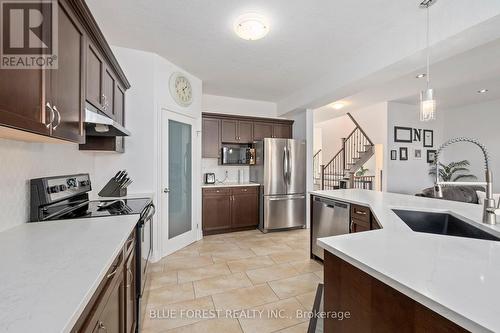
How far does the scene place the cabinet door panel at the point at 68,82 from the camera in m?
1.18

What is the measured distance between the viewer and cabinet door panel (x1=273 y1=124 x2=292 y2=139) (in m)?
5.02

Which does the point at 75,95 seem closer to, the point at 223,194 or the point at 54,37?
the point at 54,37

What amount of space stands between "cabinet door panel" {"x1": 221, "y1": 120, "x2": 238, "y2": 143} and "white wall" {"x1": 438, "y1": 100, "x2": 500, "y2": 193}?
19.8ft

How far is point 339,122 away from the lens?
7.77 metres

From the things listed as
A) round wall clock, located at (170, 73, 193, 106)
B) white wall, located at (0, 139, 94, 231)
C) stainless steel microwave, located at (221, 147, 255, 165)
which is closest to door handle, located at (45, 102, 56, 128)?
white wall, located at (0, 139, 94, 231)

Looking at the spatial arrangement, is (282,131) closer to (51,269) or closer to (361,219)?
(361,219)

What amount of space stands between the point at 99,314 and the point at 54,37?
133cm

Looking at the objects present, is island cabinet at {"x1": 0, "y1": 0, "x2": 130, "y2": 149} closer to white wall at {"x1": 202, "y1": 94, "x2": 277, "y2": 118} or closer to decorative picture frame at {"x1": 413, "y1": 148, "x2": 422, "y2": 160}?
white wall at {"x1": 202, "y1": 94, "x2": 277, "y2": 118}

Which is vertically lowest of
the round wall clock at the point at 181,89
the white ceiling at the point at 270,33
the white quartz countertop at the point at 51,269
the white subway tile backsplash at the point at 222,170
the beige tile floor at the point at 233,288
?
the beige tile floor at the point at 233,288

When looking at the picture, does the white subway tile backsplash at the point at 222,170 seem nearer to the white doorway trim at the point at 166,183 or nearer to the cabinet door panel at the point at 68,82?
the white doorway trim at the point at 166,183

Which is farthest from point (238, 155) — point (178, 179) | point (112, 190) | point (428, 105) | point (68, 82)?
point (68, 82)

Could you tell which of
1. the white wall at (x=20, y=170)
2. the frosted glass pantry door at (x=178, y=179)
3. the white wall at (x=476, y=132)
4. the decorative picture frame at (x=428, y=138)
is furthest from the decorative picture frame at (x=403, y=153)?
the white wall at (x=20, y=170)

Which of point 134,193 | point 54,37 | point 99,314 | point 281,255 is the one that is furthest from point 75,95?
point 281,255

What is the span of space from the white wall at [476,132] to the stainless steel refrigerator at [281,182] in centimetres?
480
